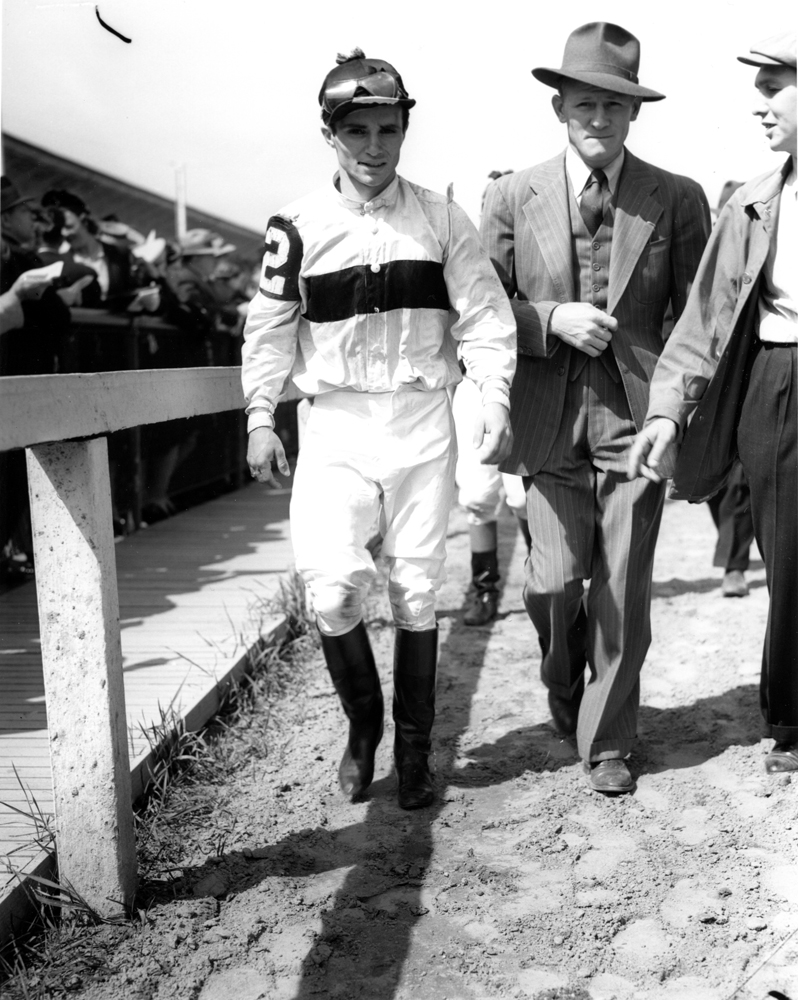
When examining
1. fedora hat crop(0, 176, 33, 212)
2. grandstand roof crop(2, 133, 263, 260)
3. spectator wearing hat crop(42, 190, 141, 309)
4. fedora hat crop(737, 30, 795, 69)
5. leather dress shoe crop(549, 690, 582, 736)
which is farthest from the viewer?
grandstand roof crop(2, 133, 263, 260)

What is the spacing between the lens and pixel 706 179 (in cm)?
388

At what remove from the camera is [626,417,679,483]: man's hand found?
3246 mm

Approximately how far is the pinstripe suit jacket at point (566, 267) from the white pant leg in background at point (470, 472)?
1.65 meters

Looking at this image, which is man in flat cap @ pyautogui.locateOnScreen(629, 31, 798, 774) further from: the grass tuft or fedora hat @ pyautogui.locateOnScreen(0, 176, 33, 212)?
fedora hat @ pyautogui.locateOnScreen(0, 176, 33, 212)

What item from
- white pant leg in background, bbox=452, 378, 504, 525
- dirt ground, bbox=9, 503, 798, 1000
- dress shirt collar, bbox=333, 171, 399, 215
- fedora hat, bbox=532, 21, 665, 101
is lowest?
dirt ground, bbox=9, 503, 798, 1000

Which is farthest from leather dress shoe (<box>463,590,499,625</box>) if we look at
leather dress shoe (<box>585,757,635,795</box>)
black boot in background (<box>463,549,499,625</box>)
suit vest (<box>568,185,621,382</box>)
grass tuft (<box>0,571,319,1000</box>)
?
suit vest (<box>568,185,621,382</box>)

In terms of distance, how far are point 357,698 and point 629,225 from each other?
1.58m

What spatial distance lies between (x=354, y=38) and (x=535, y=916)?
8.18 ft

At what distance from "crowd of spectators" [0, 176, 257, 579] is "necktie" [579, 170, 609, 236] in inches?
114

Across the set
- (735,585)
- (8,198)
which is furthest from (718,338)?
(8,198)

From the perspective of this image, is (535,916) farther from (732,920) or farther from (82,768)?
(82,768)

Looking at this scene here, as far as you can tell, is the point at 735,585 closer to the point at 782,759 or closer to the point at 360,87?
the point at 782,759

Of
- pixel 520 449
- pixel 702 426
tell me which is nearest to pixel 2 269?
pixel 520 449

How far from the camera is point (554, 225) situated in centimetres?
348
